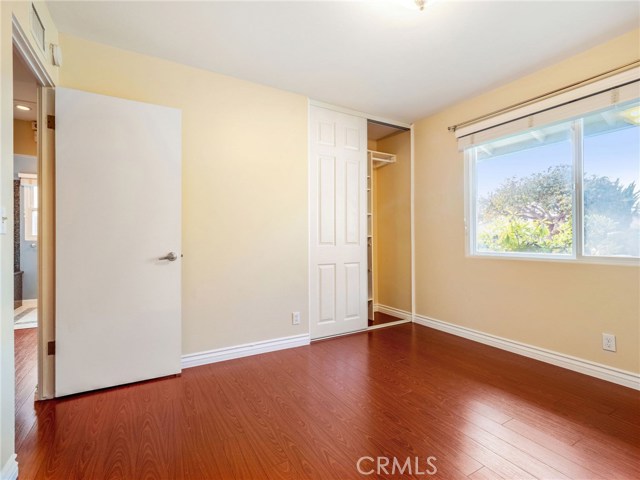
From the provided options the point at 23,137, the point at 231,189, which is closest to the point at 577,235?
the point at 231,189

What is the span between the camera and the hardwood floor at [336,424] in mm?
1388

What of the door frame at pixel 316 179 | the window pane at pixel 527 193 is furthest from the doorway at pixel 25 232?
the window pane at pixel 527 193

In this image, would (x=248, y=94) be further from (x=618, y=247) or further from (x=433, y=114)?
(x=618, y=247)

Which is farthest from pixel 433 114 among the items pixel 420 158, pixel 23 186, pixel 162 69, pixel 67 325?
pixel 23 186

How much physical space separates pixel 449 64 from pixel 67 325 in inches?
137

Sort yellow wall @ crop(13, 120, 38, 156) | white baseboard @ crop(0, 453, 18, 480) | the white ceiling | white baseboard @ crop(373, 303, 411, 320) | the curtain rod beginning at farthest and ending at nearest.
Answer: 1. white baseboard @ crop(373, 303, 411, 320)
2. yellow wall @ crop(13, 120, 38, 156)
3. the curtain rod
4. the white ceiling
5. white baseboard @ crop(0, 453, 18, 480)

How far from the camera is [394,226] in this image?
4137 mm

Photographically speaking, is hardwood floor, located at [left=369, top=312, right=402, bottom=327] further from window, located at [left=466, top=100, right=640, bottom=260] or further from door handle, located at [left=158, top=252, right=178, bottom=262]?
door handle, located at [left=158, top=252, right=178, bottom=262]

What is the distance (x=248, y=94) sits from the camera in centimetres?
274

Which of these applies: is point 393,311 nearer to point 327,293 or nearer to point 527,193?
point 327,293

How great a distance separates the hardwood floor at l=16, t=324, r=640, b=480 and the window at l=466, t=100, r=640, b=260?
106 cm

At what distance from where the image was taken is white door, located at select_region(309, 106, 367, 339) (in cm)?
317

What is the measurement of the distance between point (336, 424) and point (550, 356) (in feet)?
6.73

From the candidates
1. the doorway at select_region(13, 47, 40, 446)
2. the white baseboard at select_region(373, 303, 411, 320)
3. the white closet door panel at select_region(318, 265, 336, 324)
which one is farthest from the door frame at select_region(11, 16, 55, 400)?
the white baseboard at select_region(373, 303, 411, 320)
